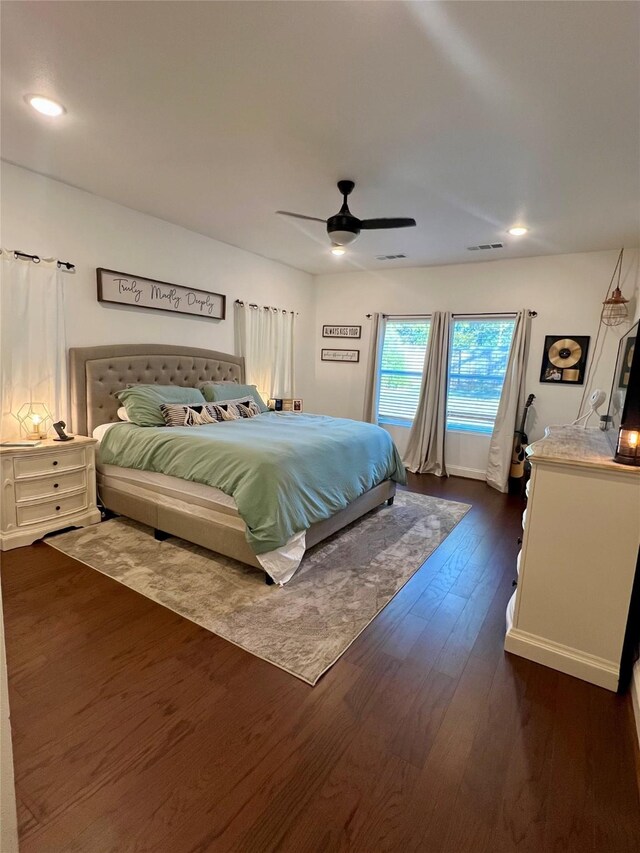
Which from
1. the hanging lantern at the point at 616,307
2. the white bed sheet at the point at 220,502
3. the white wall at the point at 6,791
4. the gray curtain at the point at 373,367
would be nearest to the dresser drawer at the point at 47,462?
the white bed sheet at the point at 220,502

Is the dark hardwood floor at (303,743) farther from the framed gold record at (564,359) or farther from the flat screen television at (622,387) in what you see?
the framed gold record at (564,359)

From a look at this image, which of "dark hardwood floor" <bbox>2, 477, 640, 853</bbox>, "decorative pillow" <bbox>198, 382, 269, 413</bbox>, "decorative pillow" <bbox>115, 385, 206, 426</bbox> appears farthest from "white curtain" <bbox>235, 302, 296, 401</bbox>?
"dark hardwood floor" <bbox>2, 477, 640, 853</bbox>

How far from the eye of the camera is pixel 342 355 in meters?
6.27

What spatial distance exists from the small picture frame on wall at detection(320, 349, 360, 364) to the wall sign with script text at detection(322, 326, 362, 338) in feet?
0.73

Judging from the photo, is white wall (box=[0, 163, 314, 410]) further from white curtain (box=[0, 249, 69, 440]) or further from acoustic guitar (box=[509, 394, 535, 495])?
acoustic guitar (box=[509, 394, 535, 495])

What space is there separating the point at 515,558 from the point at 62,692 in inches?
115

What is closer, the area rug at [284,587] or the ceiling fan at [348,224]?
the area rug at [284,587]

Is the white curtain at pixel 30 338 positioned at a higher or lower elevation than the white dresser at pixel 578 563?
higher

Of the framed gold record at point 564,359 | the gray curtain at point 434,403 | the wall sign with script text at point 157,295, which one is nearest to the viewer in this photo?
the wall sign with script text at point 157,295

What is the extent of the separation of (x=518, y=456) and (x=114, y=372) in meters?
4.49

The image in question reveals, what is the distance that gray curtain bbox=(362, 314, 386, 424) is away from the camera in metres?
5.82

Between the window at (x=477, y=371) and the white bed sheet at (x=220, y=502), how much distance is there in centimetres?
344

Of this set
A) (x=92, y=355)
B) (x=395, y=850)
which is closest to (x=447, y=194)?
(x=92, y=355)

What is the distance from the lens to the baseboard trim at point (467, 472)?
529cm
